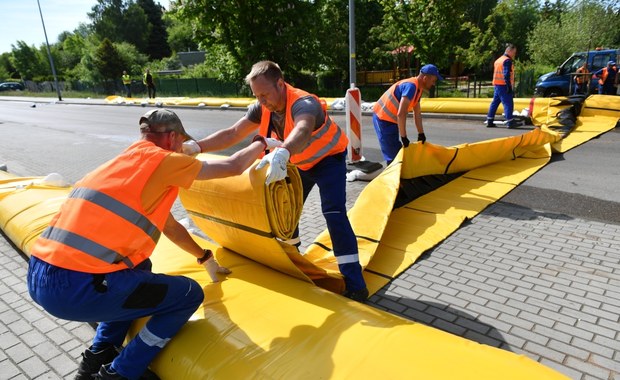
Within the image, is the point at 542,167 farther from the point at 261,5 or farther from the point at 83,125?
the point at 261,5

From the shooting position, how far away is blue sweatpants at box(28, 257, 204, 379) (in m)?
2.03

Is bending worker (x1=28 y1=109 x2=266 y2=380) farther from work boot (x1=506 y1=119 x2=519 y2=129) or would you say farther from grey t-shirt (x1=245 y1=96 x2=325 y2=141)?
work boot (x1=506 y1=119 x2=519 y2=129)

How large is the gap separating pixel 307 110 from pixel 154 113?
100 centimetres

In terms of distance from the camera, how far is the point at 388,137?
5.79 metres

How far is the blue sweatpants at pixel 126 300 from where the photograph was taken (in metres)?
2.03

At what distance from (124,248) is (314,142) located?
1.47 metres

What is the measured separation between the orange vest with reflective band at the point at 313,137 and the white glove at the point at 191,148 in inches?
19.7

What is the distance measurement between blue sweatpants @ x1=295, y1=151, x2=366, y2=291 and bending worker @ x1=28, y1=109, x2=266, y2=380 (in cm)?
97

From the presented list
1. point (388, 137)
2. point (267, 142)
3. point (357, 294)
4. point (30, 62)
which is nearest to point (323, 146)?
point (267, 142)

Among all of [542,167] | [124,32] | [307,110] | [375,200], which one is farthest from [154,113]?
[124,32]

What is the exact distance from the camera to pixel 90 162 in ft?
30.8

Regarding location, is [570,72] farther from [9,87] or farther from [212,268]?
[9,87]

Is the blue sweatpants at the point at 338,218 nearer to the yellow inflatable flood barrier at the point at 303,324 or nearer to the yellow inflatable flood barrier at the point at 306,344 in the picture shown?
the yellow inflatable flood barrier at the point at 303,324

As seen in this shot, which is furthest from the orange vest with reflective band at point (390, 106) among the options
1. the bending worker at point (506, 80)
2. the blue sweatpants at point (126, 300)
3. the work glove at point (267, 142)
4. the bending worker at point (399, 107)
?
the bending worker at point (506, 80)
